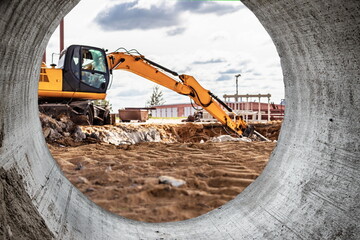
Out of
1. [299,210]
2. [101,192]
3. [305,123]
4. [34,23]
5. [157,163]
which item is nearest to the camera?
[34,23]

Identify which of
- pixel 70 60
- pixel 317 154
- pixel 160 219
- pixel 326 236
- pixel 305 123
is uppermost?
pixel 70 60

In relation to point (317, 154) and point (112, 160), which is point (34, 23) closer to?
point (317, 154)

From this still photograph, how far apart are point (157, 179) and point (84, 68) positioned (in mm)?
7165

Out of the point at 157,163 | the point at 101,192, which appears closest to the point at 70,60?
the point at 157,163

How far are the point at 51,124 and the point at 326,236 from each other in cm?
887

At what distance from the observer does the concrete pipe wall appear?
155cm

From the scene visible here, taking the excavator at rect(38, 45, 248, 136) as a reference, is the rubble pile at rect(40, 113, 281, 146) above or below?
below

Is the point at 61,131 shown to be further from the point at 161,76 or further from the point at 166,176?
the point at 166,176

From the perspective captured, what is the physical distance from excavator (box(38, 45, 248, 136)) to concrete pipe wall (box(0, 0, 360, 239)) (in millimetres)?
7813

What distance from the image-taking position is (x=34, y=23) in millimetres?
1759

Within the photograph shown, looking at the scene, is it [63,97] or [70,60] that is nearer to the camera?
[70,60]

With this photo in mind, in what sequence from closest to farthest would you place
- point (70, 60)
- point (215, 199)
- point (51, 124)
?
point (215, 199), point (51, 124), point (70, 60)

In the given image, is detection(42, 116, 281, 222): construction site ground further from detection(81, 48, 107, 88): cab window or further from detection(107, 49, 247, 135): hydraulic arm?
detection(81, 48, 107, 88): cab window

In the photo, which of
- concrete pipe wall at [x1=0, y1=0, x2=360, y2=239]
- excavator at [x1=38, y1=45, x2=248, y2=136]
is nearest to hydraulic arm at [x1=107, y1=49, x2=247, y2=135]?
excavator at [x1=38, y1=45, x2=248, y2=136]
